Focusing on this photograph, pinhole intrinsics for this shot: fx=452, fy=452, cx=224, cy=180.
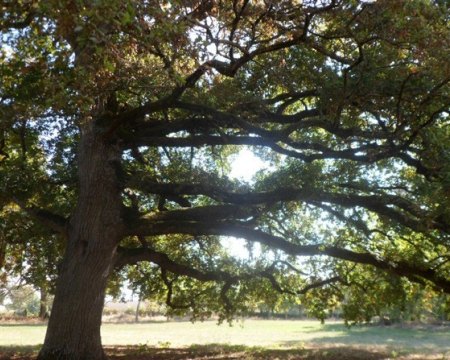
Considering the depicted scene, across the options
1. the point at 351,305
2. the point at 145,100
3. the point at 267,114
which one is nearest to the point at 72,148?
Result: the point at 145,100

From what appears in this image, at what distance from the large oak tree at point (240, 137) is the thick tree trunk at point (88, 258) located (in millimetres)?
35

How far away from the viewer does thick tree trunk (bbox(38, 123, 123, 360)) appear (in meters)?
9.50

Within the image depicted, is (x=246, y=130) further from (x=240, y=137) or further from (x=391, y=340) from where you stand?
(x=391, y=340)

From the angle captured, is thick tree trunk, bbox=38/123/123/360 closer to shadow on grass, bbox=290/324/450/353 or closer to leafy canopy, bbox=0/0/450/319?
leafy canopy, bbox=0/0/450/319

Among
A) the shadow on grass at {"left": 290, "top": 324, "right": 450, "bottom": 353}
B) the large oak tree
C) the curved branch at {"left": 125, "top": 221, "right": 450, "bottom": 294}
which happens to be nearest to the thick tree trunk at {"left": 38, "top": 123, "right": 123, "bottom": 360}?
the large oak tree

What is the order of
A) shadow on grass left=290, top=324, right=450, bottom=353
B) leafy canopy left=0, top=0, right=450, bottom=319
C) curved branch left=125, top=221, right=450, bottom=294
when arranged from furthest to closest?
shadow on grass left=290, top=324, right=450, bottom=353, curved branch left=125, top=221, right=450, bottom=294, leafy canopy left=0, top=0, right=450, bottom=319

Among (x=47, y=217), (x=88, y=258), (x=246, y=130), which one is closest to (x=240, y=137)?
(x=246, y=130)

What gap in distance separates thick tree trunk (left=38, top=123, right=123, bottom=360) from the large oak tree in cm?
3

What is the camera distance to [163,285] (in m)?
14.8

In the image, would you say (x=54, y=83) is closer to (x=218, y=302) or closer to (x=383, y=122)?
(x=383, y=122)

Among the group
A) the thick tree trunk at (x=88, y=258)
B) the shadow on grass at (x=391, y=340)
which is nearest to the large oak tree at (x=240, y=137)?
the thick tree trunk at (x=88, y=258)

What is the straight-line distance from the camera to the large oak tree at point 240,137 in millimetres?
7621

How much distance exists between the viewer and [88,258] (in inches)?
400

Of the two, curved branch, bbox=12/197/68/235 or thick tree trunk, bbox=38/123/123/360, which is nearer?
thick tree trunk, bbox=38/123/123/360
